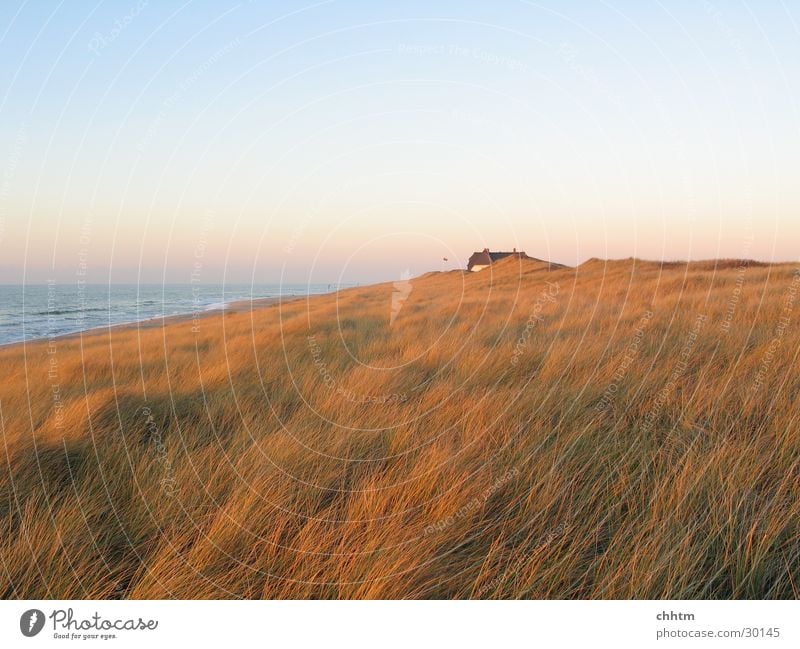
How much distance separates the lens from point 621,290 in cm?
1052

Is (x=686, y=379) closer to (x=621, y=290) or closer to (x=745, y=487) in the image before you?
(x=745, y=487)

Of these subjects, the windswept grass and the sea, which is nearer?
the windswept grass

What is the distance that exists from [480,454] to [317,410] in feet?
5.16

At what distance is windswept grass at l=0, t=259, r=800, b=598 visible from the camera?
7.09 feet
